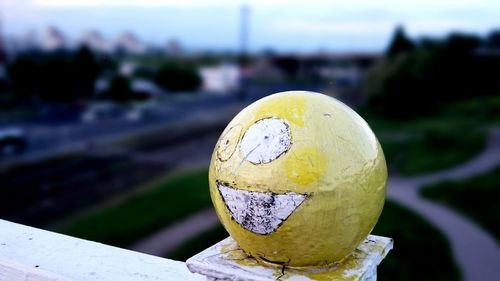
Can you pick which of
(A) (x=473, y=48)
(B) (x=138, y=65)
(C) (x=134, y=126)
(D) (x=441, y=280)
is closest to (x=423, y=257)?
(D) (x=441, y=280)

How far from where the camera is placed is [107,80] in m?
32.8

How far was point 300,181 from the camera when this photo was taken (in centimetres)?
149

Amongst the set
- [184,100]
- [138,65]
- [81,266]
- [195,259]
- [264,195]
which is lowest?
[184,100]

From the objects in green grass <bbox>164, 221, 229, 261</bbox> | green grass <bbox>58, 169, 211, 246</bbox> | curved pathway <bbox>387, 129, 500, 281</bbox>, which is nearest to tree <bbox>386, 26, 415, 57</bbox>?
curved pathway <bbox>387, 129, 500, 281</bbox>

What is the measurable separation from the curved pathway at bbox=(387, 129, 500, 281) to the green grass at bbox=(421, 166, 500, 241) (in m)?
0.31

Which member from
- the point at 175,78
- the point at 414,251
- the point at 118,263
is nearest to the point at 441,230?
the point at 414,251

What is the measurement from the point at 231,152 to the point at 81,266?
91cm

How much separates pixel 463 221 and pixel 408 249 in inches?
119

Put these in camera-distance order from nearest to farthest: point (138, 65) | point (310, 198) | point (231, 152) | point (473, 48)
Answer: point (310, 198) < point (231, 152) < point (473, 48) < point (138, 65)

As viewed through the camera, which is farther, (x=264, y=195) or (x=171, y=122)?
(x=171, y=122)

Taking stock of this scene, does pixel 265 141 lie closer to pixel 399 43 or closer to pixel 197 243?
pixel 197 243

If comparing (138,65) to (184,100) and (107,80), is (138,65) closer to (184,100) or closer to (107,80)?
(184,100)

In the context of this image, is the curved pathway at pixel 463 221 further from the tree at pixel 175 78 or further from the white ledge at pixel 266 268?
the tree at pixel 175 78

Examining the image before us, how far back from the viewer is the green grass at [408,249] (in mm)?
10789
